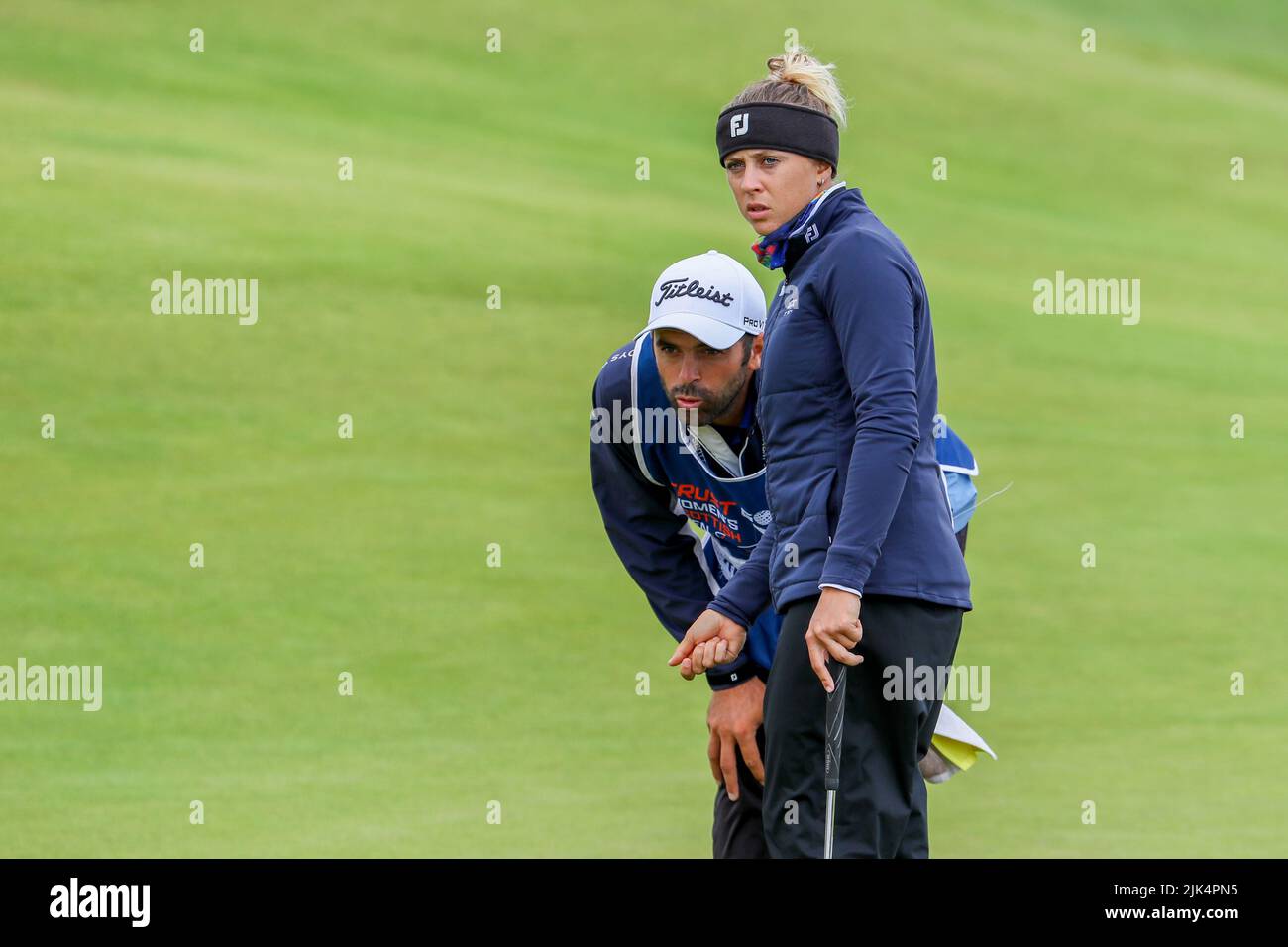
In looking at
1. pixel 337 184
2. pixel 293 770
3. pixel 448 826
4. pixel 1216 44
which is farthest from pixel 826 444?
pixel 1216 44

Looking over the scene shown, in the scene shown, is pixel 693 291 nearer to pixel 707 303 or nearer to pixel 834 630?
pixel 707 303

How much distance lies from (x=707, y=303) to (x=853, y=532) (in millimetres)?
1009

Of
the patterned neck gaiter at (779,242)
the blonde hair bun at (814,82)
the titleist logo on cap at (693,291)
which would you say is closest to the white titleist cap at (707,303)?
the titleist logo on cap at (693,291)

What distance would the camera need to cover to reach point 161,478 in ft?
44.5

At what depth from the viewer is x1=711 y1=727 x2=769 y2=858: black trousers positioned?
4.80 meters

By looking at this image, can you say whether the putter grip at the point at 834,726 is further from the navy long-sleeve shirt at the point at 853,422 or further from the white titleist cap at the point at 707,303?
the white titleist cap at the point at 707,303

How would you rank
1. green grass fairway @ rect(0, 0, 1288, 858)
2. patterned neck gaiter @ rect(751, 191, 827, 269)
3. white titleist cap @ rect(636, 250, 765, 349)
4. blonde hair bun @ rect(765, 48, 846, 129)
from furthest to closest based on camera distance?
green grass fairway @ rect(0, 0, 1288, 858) → white titleist cap @ rect(636, 250, 765, 349) → blonde hair bun @ rect(765, 48, 846, 129) → patterned neck gaiter @ rect(751, 191, 827, 269)

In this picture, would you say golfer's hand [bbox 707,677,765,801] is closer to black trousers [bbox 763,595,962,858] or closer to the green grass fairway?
black trousers [bbox 763,595,962,858]

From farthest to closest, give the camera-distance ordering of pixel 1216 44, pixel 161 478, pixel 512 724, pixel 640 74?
1. pixel 1216 44
2. pixel 640 74
3. pixel 161 478
4. pixel 512 724

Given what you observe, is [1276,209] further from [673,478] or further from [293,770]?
[673,478]

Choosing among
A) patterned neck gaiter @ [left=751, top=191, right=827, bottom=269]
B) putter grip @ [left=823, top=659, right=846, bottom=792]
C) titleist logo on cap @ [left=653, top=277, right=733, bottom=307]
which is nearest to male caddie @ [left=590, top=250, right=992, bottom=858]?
titleist logo on cap @ [left=653, top=277, right=733, bottom=307]

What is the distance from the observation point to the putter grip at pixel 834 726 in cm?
369

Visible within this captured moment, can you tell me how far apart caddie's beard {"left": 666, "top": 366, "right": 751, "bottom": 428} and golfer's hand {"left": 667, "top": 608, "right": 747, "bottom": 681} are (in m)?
0.54

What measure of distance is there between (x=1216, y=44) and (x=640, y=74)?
10688 millimetres
